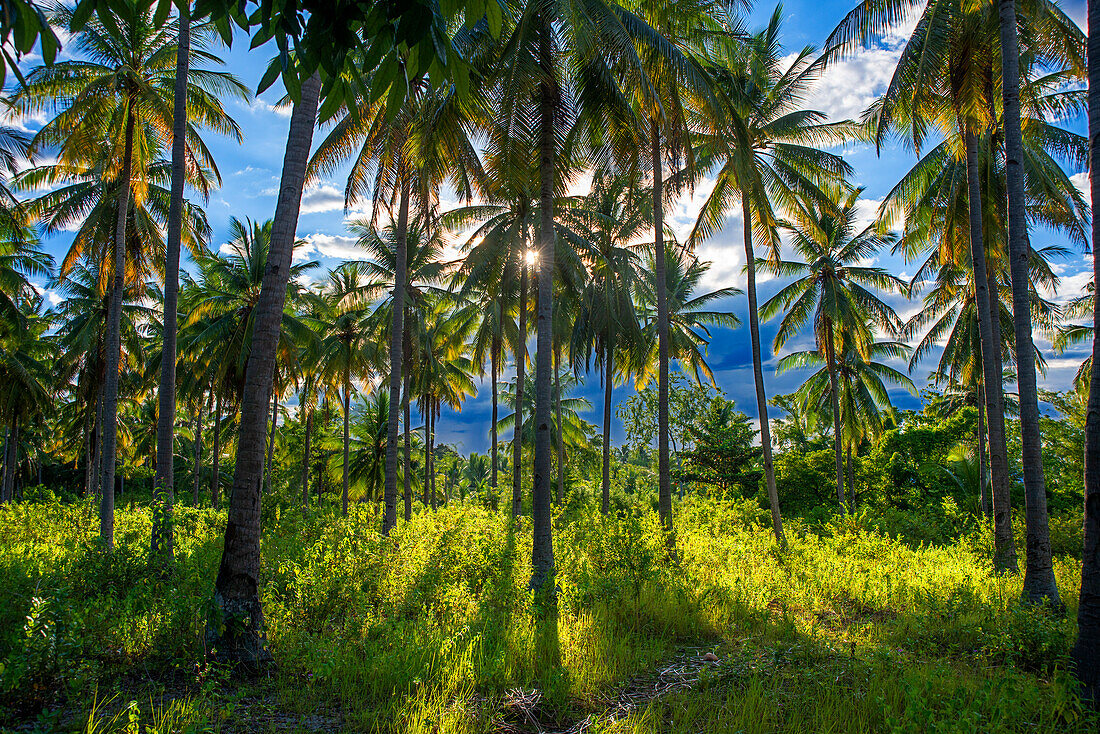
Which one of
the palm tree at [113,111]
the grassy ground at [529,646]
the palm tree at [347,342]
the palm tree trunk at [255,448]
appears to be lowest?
the grassy ground at [529,646]

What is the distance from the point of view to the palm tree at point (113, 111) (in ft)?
34.3

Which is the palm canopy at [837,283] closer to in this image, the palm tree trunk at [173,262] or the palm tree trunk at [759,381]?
the palm tree trunk at [759,381]

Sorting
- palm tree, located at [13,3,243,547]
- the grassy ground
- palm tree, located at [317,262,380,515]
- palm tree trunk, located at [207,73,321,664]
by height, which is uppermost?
palm tree, located at [13,3,243,547]

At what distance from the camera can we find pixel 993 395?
989cm

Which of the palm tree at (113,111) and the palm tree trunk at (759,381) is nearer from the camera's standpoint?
the palm tree at (113,111)

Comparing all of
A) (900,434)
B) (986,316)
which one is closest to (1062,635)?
(986,316)

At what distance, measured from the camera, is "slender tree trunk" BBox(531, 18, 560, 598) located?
28.6ft

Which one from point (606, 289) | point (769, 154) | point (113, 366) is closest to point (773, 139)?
point (769, 154)

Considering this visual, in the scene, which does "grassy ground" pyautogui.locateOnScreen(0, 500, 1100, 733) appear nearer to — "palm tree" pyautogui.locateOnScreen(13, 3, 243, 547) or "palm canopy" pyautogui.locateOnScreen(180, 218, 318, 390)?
"palm tree" pyautogui.locateOnScreen(13, 3, 243, 547)

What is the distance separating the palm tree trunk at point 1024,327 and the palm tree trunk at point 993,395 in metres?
1.95

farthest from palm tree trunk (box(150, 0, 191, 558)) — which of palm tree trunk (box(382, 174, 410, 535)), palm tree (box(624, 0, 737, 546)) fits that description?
palm tree (box(624, 0, 737, 546))

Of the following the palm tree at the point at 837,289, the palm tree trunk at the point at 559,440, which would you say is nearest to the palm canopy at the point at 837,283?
the palm tree at the point at 837,289

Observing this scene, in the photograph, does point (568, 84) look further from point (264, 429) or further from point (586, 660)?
point (586, 660)

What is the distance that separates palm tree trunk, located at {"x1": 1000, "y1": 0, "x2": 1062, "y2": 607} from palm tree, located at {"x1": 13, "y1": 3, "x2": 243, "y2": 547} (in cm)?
1364
